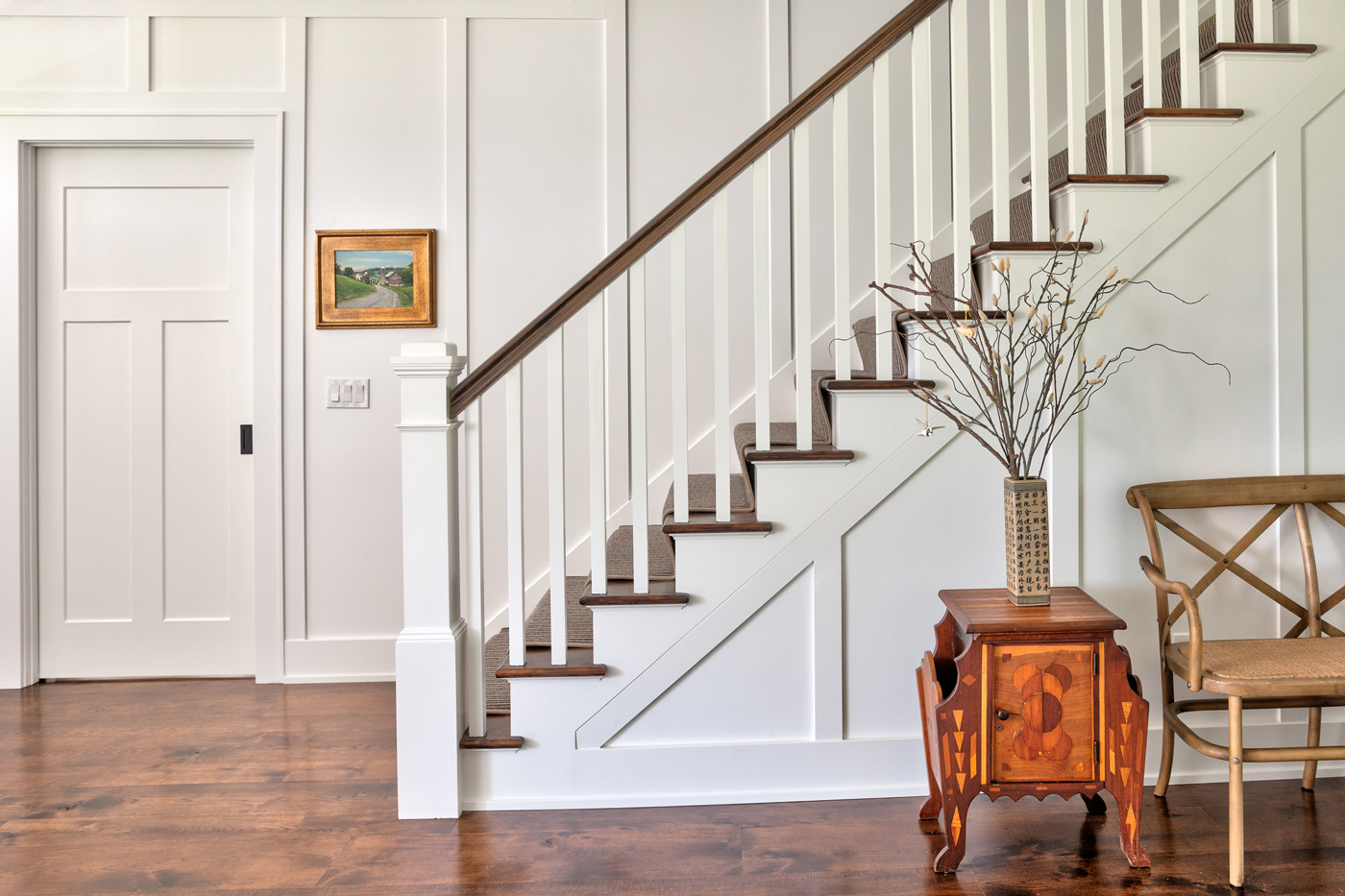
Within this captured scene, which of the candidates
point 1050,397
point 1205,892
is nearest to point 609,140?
point 1050,397

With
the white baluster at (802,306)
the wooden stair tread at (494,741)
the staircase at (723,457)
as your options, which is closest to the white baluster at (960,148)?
the staircase at (723,457)

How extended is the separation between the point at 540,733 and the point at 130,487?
2238mm

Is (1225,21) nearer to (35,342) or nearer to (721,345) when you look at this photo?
(721,345)

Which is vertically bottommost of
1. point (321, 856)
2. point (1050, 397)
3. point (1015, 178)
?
point (321, 856)

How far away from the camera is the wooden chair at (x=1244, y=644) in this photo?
1757mm

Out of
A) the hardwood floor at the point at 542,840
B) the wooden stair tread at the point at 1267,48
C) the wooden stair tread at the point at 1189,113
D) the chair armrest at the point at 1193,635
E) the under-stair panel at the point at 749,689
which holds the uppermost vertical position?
the wooden stair tread at the point at 1267,48

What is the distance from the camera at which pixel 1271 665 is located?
1.82 m

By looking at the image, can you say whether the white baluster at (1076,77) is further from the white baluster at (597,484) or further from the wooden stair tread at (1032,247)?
the white baluster at (597,484)

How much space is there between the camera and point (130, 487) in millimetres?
3270

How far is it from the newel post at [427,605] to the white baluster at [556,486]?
0.25m

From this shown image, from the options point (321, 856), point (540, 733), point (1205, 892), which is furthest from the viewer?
point (540, 733)

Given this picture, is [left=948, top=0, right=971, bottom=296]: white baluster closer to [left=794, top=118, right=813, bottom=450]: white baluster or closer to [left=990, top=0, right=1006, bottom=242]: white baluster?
[left=990, top=0, right=1006, bottom=242]: white baluster

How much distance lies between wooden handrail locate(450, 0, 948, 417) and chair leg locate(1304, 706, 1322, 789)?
2005 mm

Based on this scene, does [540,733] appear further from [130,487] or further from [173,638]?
[130,487]
